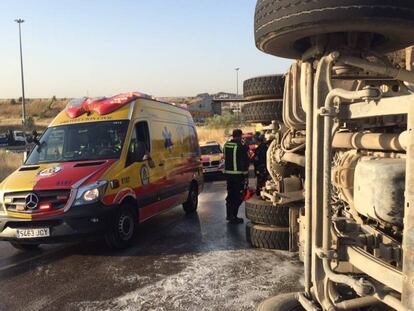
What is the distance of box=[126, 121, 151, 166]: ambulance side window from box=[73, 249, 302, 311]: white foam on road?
1718mm

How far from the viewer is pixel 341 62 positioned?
111 inches

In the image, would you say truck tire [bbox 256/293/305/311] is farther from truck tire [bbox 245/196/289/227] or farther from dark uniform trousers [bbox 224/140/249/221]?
dark uniform trousers [bbox 224/140/249/221]

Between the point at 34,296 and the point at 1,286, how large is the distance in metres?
0.64

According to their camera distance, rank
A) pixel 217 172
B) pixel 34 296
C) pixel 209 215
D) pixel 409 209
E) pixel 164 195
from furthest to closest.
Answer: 1. pixel 217 172
2. pixel 209 215
3. pixel 164 195
4. pixel 34 296
5. pixel 409 209

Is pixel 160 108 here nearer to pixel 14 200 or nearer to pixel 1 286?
pixel 14 200

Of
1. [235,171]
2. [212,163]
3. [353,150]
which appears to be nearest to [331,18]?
[353,150]

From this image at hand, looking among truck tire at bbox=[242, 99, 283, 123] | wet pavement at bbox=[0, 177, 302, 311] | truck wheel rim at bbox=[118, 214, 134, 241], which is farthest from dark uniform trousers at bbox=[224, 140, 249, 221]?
truck wheel rim at bbox=[118, 214, 134, 241]

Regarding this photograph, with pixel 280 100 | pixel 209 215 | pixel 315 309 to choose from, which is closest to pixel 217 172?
pixel 209 215

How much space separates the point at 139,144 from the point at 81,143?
0.94 metres

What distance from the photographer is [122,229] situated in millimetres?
6672

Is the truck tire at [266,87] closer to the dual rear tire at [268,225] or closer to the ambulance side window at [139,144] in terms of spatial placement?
the dual rear tire at [268,225]

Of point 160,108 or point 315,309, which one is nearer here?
point 315,309

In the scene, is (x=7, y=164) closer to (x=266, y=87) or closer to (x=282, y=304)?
(x=266, y=87)

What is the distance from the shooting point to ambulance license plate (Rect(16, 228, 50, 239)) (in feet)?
19.9
